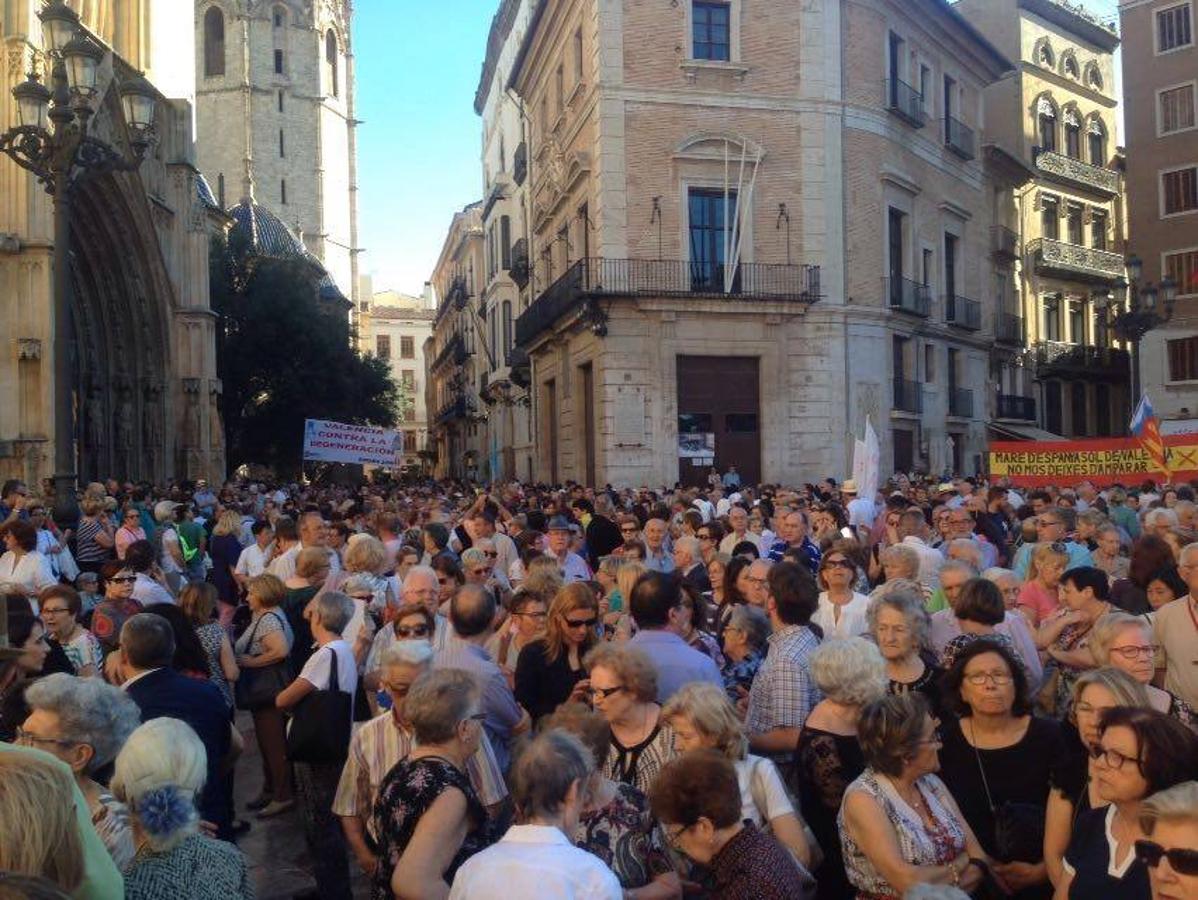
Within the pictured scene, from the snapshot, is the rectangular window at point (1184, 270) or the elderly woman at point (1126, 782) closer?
the elderly woman at point (1126, 782)

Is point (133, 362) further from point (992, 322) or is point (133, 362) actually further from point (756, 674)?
point (756, 674)

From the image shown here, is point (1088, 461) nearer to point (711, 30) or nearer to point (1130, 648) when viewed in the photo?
point (1130, 648)

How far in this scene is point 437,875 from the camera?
11.8 ft

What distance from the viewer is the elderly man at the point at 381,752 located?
4.55m

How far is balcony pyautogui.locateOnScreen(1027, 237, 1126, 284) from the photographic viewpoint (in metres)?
41.3

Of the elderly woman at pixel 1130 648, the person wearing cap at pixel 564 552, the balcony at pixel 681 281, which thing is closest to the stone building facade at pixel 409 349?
the balcony at pixel 681 281

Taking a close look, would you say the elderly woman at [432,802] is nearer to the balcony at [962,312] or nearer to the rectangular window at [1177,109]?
the balcony at [962,312]

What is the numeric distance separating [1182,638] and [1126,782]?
8.38ft

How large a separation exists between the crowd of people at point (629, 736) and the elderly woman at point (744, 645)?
0.04ft

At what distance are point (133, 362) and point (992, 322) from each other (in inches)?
969

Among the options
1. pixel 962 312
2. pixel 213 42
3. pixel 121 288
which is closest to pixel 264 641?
pixel 121 288

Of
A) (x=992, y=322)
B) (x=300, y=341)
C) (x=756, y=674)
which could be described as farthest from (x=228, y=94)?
(x=756, y=674)

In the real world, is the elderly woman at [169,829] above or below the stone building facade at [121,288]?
below

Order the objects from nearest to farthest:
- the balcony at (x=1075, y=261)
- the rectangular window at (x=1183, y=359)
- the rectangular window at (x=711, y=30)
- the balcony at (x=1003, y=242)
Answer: the rectangular window at (x=711, y=30) → the rectangular window at (x=1183, y=359) → the balcony at (x=1003, y=242) → the balcony at (x=1075, y=261)
